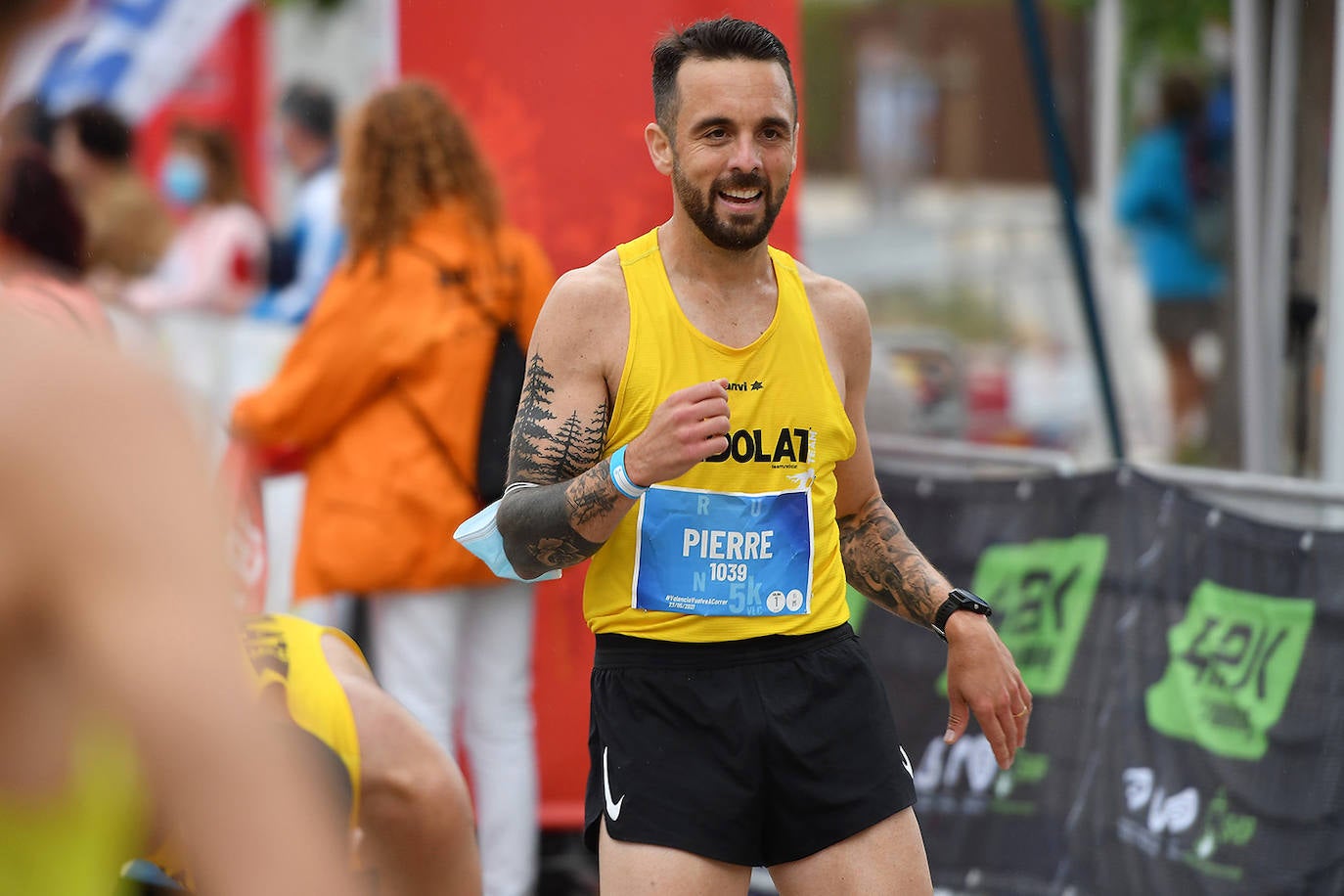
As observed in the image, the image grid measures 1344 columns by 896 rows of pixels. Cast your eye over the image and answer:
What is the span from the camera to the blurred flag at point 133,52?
10.1 meters

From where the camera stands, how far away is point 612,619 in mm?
3201

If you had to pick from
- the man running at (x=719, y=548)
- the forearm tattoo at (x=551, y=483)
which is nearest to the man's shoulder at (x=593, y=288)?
the man running at (x=719, y=548)

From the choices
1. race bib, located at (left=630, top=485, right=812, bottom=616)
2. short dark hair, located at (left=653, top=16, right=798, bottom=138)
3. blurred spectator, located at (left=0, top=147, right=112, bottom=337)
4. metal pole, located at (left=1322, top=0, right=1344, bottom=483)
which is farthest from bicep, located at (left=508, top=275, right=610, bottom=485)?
metal pole, located at (left=1322, top=0, right=1344, bottom=483)

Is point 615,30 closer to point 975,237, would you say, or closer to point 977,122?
point 975,237

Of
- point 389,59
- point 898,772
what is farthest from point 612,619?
point 389,59

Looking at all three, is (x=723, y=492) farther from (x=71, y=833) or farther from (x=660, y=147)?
(x=71, y=833)

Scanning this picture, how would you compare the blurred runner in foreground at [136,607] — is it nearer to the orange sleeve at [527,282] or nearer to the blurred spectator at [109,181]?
the orange sleeve at [527,282]

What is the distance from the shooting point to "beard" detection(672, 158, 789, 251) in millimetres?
3082

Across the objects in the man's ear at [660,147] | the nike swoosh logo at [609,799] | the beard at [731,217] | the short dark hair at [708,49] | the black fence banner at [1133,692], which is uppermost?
the short dark hair at [708,49]

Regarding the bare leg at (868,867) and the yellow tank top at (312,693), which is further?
the bare leg at (868,867)

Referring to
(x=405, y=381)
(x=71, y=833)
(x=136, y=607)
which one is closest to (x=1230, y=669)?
(x=405, y=381)

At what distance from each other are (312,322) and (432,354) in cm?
36

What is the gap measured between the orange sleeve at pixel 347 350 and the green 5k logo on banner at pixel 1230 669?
7.55 ft

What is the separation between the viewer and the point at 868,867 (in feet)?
10.2
